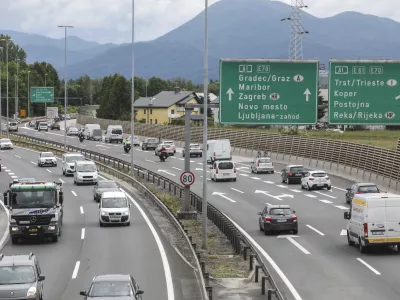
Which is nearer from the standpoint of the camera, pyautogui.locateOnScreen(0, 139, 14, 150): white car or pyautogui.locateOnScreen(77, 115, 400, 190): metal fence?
pyautogui.locateOnScreen(77, 115, 400, 190): metal fence

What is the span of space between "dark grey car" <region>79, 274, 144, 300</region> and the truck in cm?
1452

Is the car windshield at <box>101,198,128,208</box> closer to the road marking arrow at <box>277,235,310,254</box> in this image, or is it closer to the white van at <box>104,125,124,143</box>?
the road marking arrow at <box>277,235,310,254</box>

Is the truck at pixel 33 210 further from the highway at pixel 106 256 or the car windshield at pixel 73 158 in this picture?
the car windshield at pixel 73 158

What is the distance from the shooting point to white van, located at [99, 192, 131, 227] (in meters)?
36.8

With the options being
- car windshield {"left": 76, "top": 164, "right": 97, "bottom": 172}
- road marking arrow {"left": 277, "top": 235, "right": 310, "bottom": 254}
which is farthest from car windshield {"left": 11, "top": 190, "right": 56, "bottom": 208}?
car windshield {"left": 76, "top": 164, "right": 97, "bottom": 172}

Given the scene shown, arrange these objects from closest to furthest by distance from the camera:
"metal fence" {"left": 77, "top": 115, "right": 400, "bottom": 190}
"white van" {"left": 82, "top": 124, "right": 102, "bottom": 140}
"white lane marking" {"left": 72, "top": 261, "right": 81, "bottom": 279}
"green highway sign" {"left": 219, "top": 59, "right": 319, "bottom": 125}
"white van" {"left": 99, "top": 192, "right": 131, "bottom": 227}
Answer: "white lane marking" {"left": 72, "top": 261, "right": 81, "bottom": 279} → "green highway sign" {"left": 219, "top": 59, "right": 319, "bottom": 125} → "white van" {"left": 99, "top": 192, "right": 131, "bottom": 227} → "metal fence" {"left": 77, "top": 115, "right": 400, "bottom": 190} → "white van" {"left": 82, "top": 124, "right": 102, "bottom": 140}

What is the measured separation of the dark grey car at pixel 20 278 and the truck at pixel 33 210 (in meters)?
11.3

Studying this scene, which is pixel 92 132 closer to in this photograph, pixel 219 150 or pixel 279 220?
pixel 219 150

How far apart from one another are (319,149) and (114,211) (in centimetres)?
3799

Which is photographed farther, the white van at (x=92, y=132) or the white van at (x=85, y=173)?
the white van at (x=92, y=132)

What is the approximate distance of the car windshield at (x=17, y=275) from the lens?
1892 cm

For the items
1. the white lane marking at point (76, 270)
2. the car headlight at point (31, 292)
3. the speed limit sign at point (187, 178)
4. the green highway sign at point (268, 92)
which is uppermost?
the green highway sign at point (268, 92)

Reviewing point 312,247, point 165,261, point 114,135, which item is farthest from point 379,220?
point 114,135

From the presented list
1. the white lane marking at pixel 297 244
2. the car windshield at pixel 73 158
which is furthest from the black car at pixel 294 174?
the white lane marking at pixel 297 244
